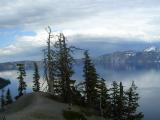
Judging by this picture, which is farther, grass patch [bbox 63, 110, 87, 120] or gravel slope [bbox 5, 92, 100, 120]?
grass patch [bbox 63, 110, 87, 120]

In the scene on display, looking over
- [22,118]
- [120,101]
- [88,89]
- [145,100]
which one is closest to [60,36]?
[88,89]

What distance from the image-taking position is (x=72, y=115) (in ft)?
213

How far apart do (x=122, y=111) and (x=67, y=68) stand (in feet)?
43.0

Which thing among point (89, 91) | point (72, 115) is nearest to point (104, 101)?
point (89, 91)

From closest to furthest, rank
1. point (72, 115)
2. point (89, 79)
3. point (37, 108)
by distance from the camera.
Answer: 1. point (37, 108)
2. point (72, 115)
3. point (89, 79)

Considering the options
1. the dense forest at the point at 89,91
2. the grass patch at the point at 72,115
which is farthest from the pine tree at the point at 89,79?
the grass patch at the point at 72,115

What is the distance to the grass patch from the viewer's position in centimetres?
6421

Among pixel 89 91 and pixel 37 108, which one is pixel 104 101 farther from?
pixel 37 108

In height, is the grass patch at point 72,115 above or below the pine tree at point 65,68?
below

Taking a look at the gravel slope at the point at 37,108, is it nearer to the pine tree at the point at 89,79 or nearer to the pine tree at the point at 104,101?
the pine tree at the point at 89,79

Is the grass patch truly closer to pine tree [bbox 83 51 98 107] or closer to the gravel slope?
the gravel slope

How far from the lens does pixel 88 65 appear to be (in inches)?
2896

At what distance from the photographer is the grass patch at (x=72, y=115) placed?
64.2m

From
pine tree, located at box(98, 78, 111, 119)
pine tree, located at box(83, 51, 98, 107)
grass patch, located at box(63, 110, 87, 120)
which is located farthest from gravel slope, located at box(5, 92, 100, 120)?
pine tree, located at box(98, 78, 111, 119)
